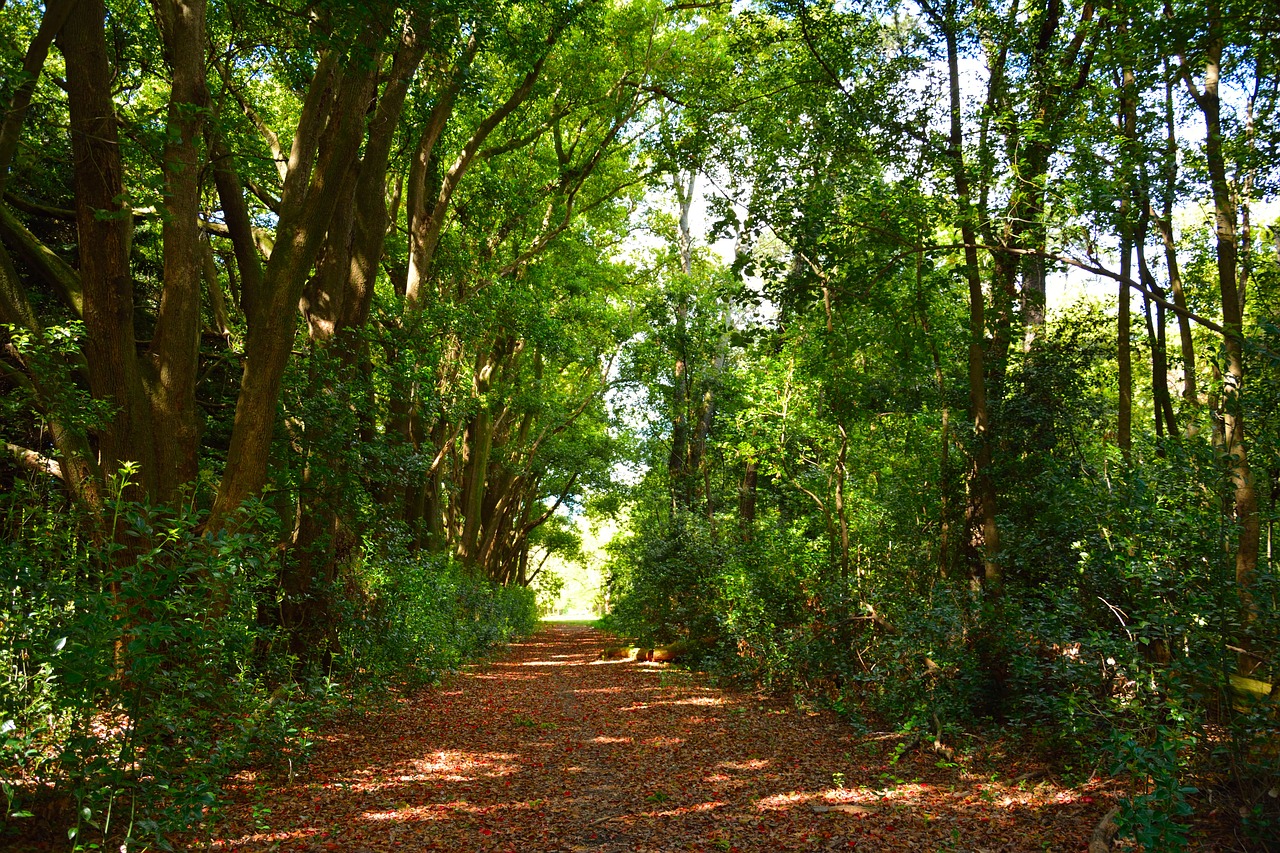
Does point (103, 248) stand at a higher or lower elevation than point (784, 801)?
higher

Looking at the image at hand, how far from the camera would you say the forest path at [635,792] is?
16.3 ft

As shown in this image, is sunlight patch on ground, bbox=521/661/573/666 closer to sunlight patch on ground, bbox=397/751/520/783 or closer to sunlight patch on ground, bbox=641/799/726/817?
sunlight patch on ground, bbox=397/751/520/783

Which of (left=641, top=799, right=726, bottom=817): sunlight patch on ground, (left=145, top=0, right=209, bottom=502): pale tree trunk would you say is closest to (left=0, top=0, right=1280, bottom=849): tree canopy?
(left=145, top=0, right=209, bottom=502): pale tree trunk

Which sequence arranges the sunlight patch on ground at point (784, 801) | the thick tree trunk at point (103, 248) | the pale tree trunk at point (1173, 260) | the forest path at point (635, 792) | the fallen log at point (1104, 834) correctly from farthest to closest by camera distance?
1. the pale tree trunk at point (1173, 260)
2. the thick tree trunk at point (103, 248)
3. the sunlight patch on ground at point (784, 801)
4. the forest path at point (635, 792)
5. the fallen log at point (1104, 834)

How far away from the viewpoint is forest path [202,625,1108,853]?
496 centimetres

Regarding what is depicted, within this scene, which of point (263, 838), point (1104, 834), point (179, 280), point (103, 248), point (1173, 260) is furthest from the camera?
point (1173, 260)

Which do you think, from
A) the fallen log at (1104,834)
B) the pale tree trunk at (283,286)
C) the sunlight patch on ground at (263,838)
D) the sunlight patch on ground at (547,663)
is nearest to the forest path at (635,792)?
the sunlight patch on ground at (263,838)

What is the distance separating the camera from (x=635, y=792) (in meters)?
6.21

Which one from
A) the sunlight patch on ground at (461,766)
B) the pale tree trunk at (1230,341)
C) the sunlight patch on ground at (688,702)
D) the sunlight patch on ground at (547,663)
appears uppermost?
the pale tree trunk at (1230,341)

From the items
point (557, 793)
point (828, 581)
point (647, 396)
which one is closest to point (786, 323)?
point (828, 581)

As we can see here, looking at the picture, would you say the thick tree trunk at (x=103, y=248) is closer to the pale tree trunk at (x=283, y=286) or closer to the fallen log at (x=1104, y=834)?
the pale tree trunk at (x=283, y=286)

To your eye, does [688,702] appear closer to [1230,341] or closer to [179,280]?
[1230,341]

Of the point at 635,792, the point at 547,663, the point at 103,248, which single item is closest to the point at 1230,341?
the point at 635,792

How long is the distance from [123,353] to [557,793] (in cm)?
508
